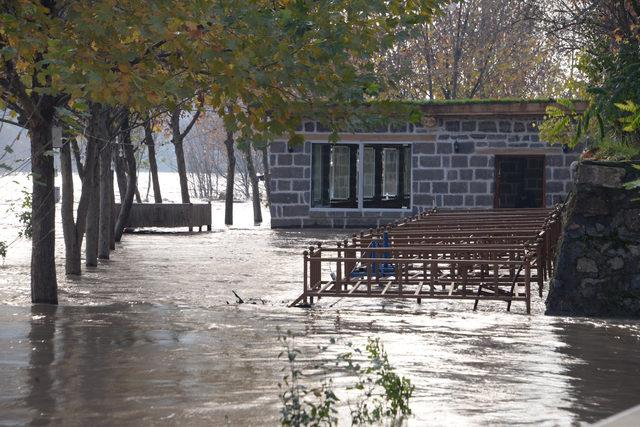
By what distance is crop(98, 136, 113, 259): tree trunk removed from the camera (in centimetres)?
2333

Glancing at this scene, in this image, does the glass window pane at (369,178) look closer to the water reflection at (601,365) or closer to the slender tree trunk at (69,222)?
the slender tree trunk at (69,222)

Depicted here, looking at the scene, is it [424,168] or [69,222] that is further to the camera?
[424,168]

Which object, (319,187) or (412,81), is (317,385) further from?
(412,81)

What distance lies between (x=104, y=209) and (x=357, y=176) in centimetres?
1093

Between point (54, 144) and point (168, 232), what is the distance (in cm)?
1800

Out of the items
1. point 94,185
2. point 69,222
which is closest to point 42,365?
point 69,222

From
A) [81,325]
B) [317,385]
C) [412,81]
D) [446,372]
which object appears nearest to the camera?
[317,385]

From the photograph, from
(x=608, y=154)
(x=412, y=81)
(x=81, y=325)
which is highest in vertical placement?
(x=412, y=81)

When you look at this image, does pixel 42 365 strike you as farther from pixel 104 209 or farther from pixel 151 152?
pixel 151 152

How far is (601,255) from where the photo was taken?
13664 millimetres

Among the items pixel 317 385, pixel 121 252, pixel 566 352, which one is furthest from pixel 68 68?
pixel 121 252

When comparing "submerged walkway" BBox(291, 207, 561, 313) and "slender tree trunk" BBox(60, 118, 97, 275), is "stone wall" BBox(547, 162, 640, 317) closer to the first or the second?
"submerged walkway" BBox(291, 207, 561, 313)

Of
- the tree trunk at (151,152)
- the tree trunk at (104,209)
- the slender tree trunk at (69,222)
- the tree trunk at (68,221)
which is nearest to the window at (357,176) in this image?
the tree trunk at (151,152)

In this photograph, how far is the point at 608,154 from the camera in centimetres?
1521
